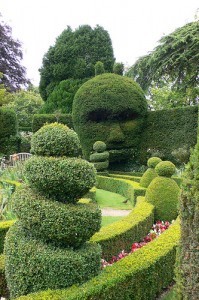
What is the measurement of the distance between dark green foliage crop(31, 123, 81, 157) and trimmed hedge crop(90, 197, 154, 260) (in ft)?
6.42

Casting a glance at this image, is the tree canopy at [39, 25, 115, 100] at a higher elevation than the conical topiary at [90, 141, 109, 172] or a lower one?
higher

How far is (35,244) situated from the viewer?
3.71 meters

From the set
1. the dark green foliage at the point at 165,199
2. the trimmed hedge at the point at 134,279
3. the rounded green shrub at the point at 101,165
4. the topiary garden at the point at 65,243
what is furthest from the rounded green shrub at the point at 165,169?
the rounded green shrub at the point at 101,165

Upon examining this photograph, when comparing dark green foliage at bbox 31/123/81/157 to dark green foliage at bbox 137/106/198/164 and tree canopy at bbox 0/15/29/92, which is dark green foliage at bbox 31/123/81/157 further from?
tree canopy at bbox 0/15/29/92

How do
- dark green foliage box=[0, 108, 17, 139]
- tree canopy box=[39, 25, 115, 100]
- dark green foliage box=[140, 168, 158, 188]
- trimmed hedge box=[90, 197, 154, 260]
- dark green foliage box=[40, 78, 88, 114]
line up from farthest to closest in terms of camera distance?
Result: 1. tree canopy box=[39, 25, 115, 100]
2. dark green foliage box=[40, 78, 88, 114]
3. dark green foliage box=[0, 108, 17, 139]
4. dark green foliage box=[140, 168, 158, 188]
5. trimmed hedge box=[90, 197, 154, 260]

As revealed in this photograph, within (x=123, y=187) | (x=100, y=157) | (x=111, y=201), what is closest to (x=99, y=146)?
(x=100, y=157)

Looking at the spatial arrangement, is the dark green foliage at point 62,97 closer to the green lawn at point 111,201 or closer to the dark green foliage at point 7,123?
the dark green foliage at point 7,123

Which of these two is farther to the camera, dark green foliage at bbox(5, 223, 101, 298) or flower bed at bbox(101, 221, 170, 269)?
flower bed at bbox(101, 221, 170, 269)

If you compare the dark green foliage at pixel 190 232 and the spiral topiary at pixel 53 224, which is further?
the spiral topiary at pixel 53 224

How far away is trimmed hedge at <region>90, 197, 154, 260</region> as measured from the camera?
217 inches

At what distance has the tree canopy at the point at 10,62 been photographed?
3106 centimetres

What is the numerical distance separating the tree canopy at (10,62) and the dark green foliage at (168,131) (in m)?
17.9

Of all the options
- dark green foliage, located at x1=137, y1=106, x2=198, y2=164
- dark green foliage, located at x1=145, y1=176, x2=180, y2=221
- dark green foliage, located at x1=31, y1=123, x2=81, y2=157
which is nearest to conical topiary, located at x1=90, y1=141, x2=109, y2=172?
dark green foliage, located at x1=137, y1=106, x2=198, y2=164

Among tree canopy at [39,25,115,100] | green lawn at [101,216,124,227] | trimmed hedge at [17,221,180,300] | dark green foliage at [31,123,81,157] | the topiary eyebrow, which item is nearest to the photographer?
trimmed hedge at [17,221,180,300]
